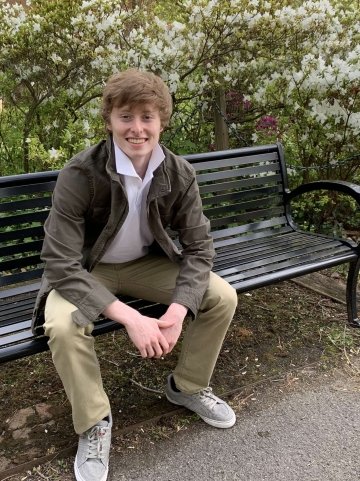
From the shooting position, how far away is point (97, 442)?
2.09 metres

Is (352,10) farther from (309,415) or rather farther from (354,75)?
(309,415)

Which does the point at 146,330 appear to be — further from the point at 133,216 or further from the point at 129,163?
the point at 129,163

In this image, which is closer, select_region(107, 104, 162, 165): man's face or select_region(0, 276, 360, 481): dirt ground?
select_region(107, 104, 162, 165): man's face

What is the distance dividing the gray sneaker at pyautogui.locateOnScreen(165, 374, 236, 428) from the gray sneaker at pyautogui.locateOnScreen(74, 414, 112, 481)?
450mm

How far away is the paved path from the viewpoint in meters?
2.10

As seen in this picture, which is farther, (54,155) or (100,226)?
(54,155)

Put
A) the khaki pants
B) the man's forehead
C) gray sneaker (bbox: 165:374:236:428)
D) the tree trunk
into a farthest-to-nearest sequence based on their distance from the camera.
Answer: the tree trunk < gray sneaker (bbox: 165:374:236:428) < the man's forehead < the khaki pants

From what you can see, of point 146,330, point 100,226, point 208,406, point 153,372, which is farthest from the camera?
point 153,372

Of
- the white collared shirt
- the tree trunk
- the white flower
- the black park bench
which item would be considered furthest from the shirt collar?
the tree trunk

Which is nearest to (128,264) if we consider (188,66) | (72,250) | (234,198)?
(72,250)

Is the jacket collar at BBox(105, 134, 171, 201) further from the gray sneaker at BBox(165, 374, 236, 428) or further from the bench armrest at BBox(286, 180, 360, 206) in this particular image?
the bench armrest at BBox(286, 180, 360, 206)

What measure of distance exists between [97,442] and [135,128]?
131 cm

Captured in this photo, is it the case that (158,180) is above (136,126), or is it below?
below

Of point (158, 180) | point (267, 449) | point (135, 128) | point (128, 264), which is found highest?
point (135, 128)
